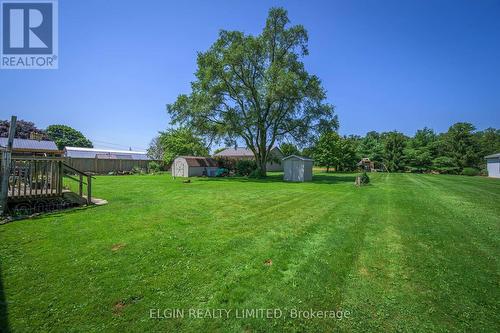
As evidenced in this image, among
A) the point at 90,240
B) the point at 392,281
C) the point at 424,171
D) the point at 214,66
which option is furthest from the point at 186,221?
the point at 424,171

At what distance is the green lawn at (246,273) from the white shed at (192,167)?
22906mm

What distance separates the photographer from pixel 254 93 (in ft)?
94.0

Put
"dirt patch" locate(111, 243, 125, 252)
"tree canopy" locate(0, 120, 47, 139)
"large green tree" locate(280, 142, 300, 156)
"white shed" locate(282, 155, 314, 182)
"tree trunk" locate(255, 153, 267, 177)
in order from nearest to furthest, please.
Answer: "dirt patch" locate(111, 243, 125, 252) → "white shed" locate(282, 155, 314, 182) → "tree trunk" locate(255, 153, 267, 177) → "large green tree" locate(280, 142, 300, 156) → "tree canopy" locate(0, 120, 47, 139)

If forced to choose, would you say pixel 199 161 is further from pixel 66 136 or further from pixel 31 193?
pixel 66 136

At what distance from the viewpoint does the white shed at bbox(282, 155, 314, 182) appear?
25000 mm

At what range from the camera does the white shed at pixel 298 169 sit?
2500cm

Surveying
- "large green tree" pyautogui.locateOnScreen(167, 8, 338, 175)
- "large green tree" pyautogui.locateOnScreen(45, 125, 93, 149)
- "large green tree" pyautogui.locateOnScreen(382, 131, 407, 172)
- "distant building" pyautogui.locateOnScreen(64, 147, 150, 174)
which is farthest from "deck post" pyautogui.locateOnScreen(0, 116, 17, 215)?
"large green tree" pyautogui.locateOnScreen(45, 125, 93, 149)

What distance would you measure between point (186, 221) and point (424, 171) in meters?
59.3

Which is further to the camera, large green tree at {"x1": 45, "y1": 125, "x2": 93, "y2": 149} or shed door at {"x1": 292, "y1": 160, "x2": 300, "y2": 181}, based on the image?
large green tree at {"x1": 45, "y1": 125, "x2": 93, "y2": 149}

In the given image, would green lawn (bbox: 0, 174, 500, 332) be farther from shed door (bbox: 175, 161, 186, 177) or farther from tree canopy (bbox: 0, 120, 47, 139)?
tree canopy (bbox: 0, 120, 47, 139)

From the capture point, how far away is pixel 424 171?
51.9 metres

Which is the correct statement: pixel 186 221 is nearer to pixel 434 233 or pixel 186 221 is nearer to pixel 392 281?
pixel 392 281

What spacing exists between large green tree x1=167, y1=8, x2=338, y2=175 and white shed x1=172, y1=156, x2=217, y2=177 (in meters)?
4.20

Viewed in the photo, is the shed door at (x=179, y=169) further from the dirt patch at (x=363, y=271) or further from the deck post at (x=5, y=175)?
the dirt patch at (x=363, y=271)
